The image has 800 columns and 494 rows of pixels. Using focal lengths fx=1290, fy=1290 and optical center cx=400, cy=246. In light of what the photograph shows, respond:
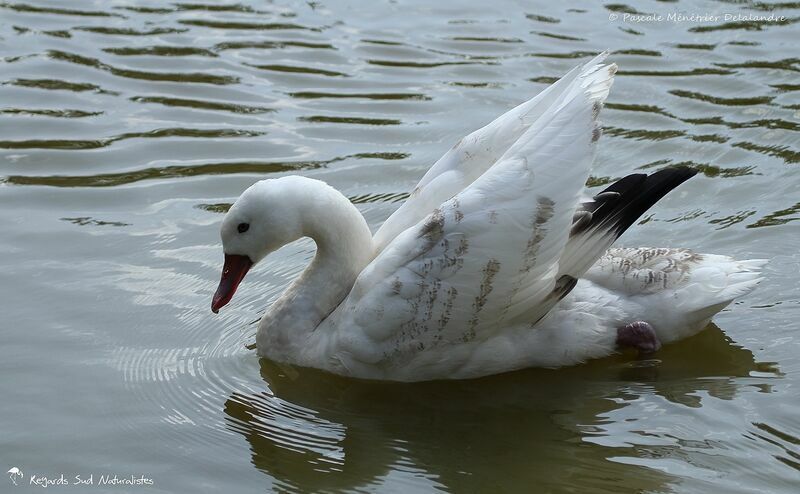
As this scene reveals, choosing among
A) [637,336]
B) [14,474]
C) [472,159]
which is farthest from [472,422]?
[14,474]

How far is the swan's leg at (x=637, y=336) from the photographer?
712 cm

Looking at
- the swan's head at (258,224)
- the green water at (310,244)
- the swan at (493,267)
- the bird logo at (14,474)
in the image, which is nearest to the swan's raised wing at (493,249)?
the swan at (493,267)

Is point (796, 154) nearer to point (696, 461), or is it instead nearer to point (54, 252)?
point (696, 461)

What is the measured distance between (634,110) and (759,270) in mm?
3879

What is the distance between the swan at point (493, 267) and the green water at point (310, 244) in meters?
0.20

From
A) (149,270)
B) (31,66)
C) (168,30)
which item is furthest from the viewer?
(168,30)

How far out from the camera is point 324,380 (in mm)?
7152

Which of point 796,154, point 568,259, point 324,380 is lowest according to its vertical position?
point 324,380

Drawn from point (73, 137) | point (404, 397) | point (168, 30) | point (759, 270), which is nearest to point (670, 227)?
point (759, 270)

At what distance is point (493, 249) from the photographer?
658 centimetres

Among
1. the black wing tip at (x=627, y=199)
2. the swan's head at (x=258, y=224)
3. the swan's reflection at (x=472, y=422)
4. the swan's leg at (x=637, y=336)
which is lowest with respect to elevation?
the swan's reflection at (x=472, y=422)

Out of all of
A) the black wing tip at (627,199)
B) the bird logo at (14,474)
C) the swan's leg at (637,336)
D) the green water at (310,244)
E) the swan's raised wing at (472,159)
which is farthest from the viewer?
the swan's raised wing at (472,159)

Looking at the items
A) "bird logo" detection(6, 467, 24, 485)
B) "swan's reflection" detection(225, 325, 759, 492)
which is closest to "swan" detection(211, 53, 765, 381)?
"swan's reflection" detection(225, 325, 759, 492)

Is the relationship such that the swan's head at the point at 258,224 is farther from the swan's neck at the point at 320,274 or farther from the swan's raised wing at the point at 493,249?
the swan's raised wing at the point at 493,249
